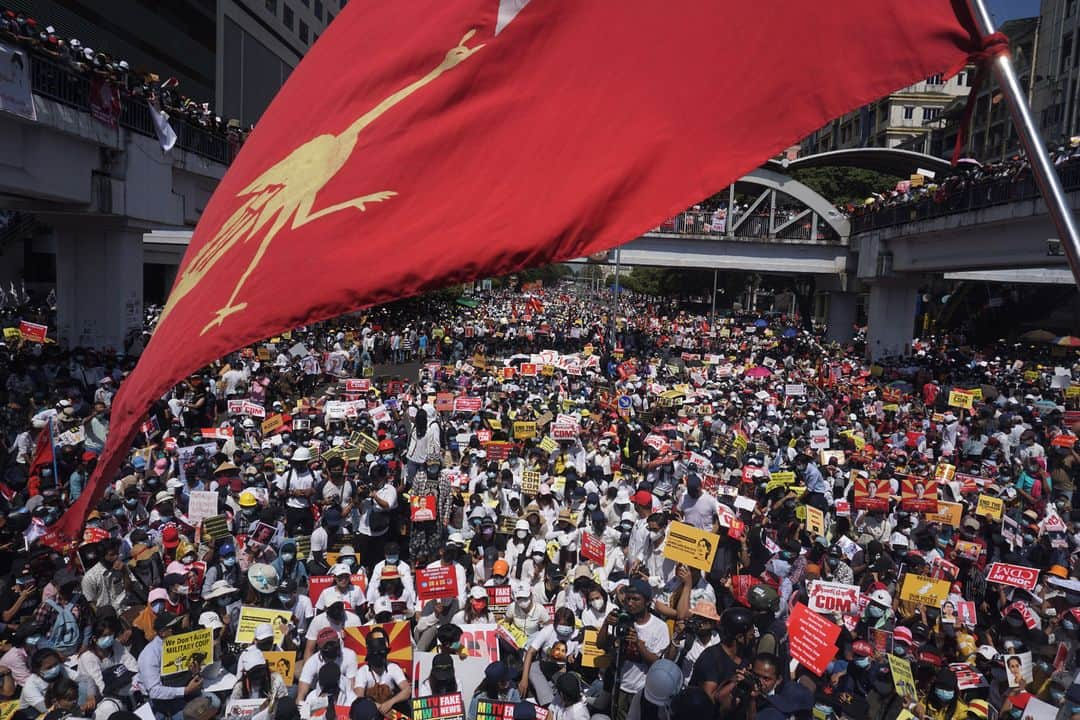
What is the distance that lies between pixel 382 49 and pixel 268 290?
119 cm

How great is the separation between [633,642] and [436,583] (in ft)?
7.01

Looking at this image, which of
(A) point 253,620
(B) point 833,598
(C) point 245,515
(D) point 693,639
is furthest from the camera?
(C) point 245,515

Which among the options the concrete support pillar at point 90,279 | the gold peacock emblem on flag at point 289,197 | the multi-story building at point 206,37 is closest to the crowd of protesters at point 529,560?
the concrete support pillar at point 90,279

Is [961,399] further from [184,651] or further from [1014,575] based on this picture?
[184,651]

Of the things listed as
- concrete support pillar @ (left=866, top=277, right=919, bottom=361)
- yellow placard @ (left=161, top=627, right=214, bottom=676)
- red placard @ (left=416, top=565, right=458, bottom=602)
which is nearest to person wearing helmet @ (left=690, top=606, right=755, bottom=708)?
red placard @ (left=416, top=565, right=458, bottom=602)

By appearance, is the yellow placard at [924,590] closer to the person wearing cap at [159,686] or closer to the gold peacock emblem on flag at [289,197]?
the person wearing cap at [159,686]

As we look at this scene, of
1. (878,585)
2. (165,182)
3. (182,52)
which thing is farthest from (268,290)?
(182,52)

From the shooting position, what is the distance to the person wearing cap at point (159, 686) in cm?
659

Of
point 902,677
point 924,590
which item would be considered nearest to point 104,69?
point 924,590

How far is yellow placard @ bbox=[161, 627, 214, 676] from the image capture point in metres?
6.60

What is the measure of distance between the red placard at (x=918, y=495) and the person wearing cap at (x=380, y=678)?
6986mm

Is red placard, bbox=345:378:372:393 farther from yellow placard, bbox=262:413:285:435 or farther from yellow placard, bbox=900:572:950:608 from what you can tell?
yellow placard, bbox=900:572:950:608

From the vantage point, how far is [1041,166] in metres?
2.33

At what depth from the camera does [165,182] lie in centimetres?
2119
